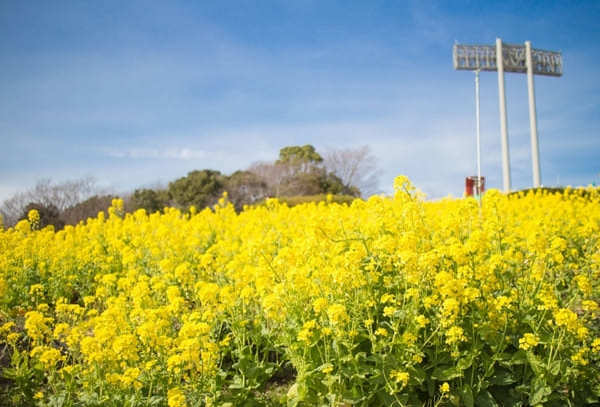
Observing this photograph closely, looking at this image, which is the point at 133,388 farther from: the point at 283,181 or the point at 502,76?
the point at 502,76

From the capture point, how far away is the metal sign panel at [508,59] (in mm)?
28531

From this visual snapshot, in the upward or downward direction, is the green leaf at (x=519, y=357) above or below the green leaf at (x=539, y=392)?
above

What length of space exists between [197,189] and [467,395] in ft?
73.6

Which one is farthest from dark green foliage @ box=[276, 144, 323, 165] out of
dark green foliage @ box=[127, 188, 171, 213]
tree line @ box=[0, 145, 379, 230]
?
dark green foliage @ box=[127, 188, 171, 213]

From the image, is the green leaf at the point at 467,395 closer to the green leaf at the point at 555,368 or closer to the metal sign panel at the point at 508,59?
the green leaf at the point at 555,368

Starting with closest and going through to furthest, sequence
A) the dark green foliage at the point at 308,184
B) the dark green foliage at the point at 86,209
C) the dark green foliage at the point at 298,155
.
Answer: the dark green foliage at the point at 86,209 < the dark green foliage at the point at 308,184 < the dark green foliage at the point at 298,155

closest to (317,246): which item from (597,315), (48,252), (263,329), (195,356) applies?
(263,329)

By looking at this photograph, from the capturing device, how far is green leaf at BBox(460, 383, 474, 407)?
272 centimetres

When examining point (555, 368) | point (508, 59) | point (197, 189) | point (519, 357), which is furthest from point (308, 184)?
point (555, 368)

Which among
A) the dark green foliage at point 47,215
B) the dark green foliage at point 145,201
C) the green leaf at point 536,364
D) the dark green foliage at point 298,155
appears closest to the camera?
the green leaf at point 536,364

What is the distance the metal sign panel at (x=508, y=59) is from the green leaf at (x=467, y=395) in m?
28.1

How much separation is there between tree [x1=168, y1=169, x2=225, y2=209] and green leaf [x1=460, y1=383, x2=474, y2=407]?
21.3m

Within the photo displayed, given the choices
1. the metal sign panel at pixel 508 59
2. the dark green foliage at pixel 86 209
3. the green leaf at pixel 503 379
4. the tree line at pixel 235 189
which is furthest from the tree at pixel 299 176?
the green leaf at pixel 503 379

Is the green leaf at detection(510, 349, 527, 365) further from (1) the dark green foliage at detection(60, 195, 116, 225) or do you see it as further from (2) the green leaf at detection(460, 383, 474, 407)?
(1) the dark green foliage at detection(60, 195, 116, 225)
